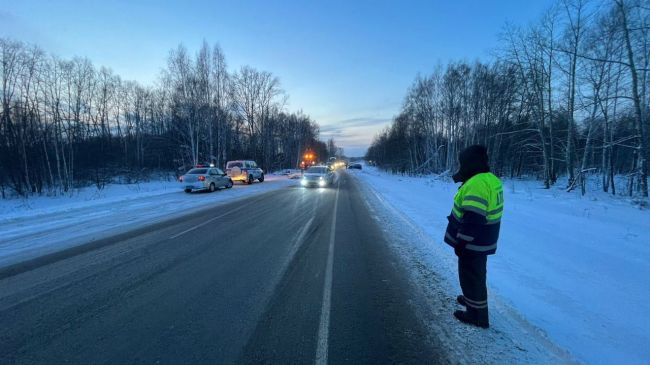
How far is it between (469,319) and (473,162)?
6.17 ft

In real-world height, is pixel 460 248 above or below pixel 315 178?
above

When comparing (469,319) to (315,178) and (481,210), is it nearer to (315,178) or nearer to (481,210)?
(481,210)

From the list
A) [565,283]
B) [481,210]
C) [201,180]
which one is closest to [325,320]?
[481,210]

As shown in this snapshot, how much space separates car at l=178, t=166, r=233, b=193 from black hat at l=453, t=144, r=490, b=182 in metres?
19.3

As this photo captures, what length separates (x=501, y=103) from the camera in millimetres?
37531

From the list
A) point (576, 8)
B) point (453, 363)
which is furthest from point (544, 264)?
point (576, 8)

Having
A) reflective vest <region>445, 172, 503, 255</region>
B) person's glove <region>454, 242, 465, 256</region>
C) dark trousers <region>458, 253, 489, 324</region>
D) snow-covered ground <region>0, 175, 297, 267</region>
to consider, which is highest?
reflective vest <region>445, 172, 503, 255</region>

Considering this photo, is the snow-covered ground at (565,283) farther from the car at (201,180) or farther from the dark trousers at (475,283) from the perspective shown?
the car at (201,180)

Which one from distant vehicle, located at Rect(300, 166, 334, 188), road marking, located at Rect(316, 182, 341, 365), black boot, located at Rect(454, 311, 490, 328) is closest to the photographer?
road marking, located at Rect(316, 182, 341, 365)

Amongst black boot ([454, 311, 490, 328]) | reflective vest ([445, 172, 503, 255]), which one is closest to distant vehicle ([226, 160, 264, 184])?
black boot ([454, 311, 490, 328])

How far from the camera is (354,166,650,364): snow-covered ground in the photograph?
329 centimetres

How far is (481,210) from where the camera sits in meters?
3.29

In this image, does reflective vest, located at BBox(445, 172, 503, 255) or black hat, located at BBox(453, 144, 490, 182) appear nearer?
reflective vest, located at BBox(445, 172, 503, 255)

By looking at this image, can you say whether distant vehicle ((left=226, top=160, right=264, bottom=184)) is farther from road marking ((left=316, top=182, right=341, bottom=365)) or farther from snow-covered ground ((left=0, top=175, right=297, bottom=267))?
road marking ((left=316, top=182, right=341, bottom=365))
